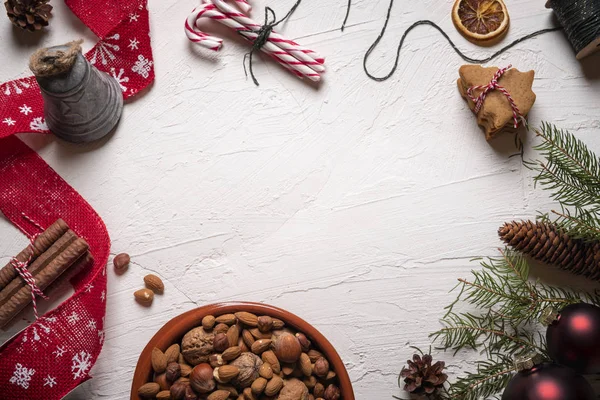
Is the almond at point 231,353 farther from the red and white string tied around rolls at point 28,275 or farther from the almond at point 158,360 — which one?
the red and white string tied around rolls at point 28,275

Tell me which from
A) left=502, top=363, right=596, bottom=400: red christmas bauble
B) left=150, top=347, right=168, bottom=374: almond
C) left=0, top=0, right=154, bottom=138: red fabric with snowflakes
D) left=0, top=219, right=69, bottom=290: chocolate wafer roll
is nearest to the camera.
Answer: left=502, top=363, right=596, bottom=400: red christmas bauble

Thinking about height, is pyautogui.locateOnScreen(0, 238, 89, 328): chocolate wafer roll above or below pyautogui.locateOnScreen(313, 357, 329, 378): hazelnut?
below

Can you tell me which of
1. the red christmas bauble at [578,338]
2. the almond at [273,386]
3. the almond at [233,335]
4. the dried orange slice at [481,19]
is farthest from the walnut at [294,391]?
the dried orange slice at [481,19]

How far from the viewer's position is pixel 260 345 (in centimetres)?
116

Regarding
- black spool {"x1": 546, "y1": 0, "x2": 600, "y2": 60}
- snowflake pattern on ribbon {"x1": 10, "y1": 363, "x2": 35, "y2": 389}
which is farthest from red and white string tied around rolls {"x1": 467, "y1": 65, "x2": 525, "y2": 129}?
snowflake pattern on ribbon {"x1": 10, "y1": 363, "x2": 35, "y2": 389}

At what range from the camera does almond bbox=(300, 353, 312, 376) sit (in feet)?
3.78

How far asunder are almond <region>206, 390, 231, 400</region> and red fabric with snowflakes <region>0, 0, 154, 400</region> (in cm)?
29

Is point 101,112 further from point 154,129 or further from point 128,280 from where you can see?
point 128,280

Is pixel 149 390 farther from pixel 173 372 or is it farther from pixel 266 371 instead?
pixel 266 371

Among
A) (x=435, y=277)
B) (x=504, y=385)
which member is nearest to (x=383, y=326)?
(x=435, y=277)

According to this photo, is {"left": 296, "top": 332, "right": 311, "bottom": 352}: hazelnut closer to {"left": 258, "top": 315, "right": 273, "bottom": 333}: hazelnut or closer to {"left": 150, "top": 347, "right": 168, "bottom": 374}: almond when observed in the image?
{"left": 258, "top": 315, "right": 273, "bottom": 333}: hazelnut

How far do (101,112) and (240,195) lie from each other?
1.13ft

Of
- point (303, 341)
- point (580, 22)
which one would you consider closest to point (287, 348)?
point (303, 341)

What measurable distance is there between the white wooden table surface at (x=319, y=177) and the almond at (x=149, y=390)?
169 mm
